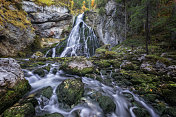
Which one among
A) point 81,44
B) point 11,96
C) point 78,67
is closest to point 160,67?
point 78,67

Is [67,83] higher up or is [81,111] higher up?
[67,83]

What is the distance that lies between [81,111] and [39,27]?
3088cm

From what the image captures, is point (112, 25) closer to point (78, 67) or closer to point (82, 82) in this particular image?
point (78, 67)

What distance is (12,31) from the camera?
1365 centimetres

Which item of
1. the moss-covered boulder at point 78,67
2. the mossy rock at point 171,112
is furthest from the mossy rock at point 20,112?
the mossy rock at point 171,112

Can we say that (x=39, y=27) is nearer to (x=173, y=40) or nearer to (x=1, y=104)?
(x=1, y=104)

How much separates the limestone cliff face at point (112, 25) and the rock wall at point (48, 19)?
47.3 feet

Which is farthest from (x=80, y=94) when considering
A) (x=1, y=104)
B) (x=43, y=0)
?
(x=43, y=0)

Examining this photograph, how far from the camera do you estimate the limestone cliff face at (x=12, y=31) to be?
1257 cm

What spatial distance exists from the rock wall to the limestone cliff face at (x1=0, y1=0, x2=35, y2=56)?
7641 mm

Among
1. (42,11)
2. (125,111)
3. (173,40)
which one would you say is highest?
(42,11)

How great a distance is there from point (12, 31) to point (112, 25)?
21.1 metres

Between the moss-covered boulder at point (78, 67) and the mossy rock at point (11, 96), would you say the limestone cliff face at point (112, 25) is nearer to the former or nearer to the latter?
the moss-covered boulder at point (78, 67)

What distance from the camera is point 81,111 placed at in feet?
9.03
